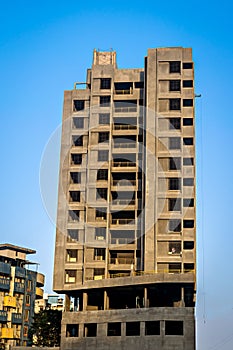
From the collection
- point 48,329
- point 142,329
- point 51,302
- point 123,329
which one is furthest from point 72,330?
point 51,302

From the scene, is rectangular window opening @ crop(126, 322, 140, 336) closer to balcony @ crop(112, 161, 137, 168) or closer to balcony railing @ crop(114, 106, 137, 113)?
balcony @ crop(112, 161, 137, 168)

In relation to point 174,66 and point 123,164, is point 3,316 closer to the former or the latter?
point 123,164

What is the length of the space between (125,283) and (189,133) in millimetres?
22587

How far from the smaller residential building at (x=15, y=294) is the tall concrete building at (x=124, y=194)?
26.5m

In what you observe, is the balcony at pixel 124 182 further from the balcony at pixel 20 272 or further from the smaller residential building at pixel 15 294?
the balcony at pixel 20 272

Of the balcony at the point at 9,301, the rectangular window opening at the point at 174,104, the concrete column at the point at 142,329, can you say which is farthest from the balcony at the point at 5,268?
the concrete column at the point at 142,329

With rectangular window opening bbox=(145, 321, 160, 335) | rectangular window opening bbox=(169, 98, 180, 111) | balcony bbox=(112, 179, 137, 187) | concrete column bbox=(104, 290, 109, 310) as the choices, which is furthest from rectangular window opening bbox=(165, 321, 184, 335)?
rectangular window opening bbox=(169, 98, 180, 111)

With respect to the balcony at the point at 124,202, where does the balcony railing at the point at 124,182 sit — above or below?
above

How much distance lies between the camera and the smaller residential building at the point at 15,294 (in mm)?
93875

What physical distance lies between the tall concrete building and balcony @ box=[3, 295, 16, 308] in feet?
85.3

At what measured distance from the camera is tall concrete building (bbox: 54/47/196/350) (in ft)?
209

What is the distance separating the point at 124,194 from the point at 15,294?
36726mm

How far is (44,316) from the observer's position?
244 feet

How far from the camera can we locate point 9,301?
9438 centimetres
